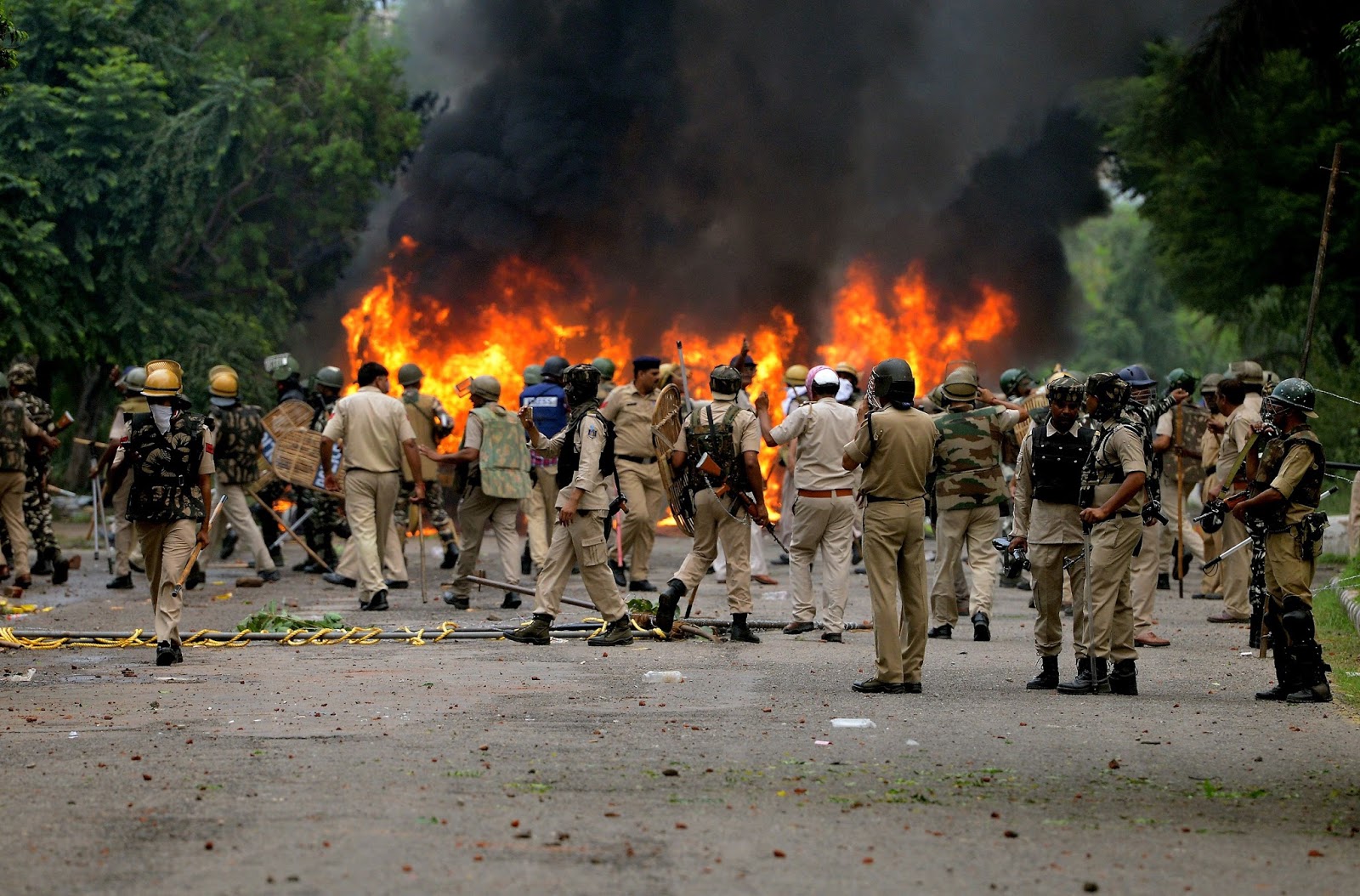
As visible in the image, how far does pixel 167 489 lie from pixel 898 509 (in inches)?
172

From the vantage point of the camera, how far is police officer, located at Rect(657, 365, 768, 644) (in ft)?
38.8

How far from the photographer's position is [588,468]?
441 inches

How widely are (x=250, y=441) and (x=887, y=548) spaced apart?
8566mm

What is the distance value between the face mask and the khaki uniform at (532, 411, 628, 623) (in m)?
2.47

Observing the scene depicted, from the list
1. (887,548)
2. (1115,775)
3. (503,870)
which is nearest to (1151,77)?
(887,548)

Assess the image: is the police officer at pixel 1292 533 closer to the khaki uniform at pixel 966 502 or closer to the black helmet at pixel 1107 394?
the black helmet at pixel 1107 394

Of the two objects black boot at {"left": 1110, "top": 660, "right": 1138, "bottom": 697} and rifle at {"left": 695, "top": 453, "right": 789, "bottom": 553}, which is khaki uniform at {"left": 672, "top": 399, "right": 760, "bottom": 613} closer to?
rifle at {"left": 695, "top": 453, "right": 789, "bottom": 553}

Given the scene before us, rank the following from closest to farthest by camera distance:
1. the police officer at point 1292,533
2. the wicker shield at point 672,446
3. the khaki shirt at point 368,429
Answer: the police officer at point 1292,533, the wicker shield at point 672,446, the khaki shirt at point 368,429

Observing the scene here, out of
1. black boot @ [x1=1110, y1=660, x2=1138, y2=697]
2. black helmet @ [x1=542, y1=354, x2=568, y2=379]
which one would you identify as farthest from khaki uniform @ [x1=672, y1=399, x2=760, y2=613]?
black helmet @ [x1=542, y1=354, x2=568, y2=379]

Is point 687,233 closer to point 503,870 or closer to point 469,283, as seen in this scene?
point 469,283

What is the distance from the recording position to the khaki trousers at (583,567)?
443 inches

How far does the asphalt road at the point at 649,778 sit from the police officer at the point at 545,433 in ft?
14.5

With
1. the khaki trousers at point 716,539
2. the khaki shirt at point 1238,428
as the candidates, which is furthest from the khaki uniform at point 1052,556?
the khaki shirt at point 1238,428

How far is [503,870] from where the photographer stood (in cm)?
526
